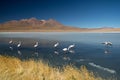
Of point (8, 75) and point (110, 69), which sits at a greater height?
point (8, 75)

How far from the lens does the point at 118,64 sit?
12.3 m

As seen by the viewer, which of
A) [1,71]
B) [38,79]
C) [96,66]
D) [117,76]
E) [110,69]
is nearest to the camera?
[38,79]

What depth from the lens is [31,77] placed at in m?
6.83

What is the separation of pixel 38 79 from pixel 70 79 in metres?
0.86

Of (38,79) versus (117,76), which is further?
(117,76)

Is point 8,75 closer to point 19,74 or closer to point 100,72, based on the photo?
point 19,74

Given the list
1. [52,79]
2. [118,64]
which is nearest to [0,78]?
[52,79]

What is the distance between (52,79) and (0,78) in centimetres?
141

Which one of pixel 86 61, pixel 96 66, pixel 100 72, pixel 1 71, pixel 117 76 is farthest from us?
pixel 86 61

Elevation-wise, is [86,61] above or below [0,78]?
below

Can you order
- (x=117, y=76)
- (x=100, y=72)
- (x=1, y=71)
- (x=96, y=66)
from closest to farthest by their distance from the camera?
(x=1, y=71) < (x=117, y=76) < (x=100, y=72) < (x=96, y=66)

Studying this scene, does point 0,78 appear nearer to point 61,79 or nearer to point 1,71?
point 1,71

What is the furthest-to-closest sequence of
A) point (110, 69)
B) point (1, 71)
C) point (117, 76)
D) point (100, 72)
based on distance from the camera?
1. point (110, 69)
2. point (100, 72)
3. point (117, 76)
4. point (1, 71)

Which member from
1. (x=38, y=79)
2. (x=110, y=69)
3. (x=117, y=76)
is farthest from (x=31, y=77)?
(x=110, y=69)
